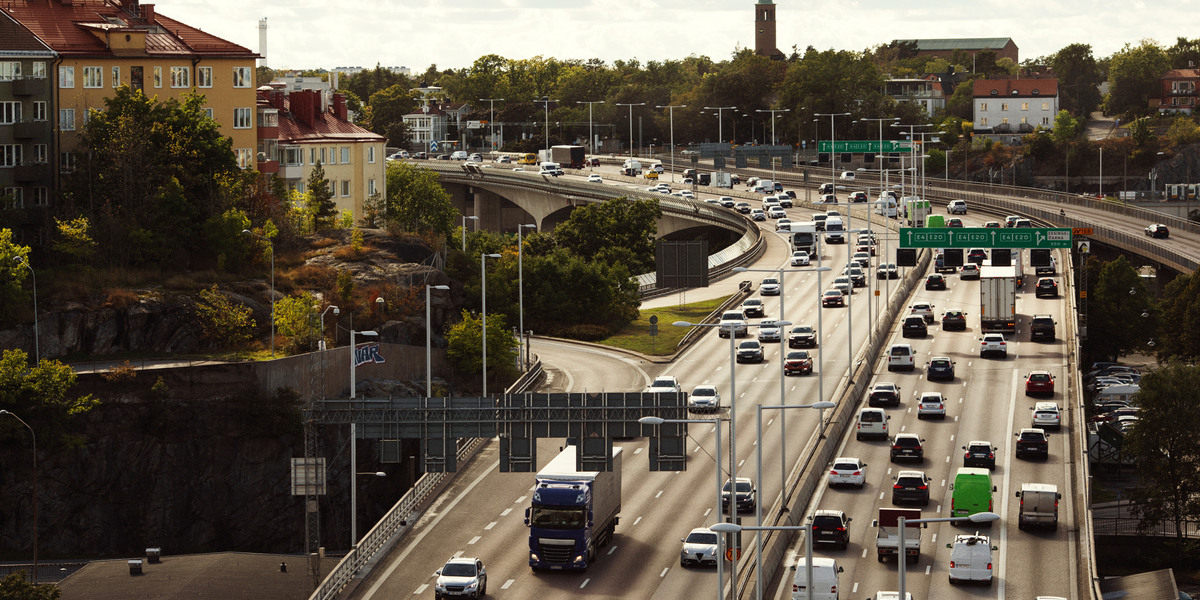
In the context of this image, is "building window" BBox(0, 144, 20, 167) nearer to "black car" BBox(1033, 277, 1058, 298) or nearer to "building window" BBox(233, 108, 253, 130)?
"building window" BBox(233, 108, 253, 130)

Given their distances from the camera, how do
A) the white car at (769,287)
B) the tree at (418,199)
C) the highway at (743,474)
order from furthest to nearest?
the tree at (418,199) < the white car at (769,287) < the highway at (743,474)

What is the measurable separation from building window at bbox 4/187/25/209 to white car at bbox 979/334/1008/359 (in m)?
58.4

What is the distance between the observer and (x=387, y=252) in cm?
10069

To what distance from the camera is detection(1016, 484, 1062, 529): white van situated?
201ft

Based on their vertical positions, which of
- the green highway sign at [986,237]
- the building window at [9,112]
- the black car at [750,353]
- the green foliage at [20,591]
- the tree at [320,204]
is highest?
the building window at [9,112]

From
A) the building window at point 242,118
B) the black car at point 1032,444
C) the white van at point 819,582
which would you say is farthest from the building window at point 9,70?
the white van at point 819,582

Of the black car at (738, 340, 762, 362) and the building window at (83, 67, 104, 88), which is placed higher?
the building window at (83, 67, 104, 88)

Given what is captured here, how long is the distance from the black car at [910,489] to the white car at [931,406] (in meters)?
15.9

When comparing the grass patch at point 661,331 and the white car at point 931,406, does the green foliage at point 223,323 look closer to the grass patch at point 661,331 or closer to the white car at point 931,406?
the grass patch at point 661,331

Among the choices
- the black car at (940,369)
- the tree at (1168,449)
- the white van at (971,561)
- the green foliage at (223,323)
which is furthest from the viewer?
the black car at (940,369)

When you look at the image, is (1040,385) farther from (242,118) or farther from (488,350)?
(242,118)

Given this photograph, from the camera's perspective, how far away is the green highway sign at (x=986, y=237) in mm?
104000

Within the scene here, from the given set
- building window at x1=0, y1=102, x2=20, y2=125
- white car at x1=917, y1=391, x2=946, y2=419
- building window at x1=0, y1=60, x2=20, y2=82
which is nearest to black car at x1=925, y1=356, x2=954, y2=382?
white car at x1=917, y1=391, x2=946, y2=419

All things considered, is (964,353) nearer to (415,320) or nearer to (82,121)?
(415,320)
